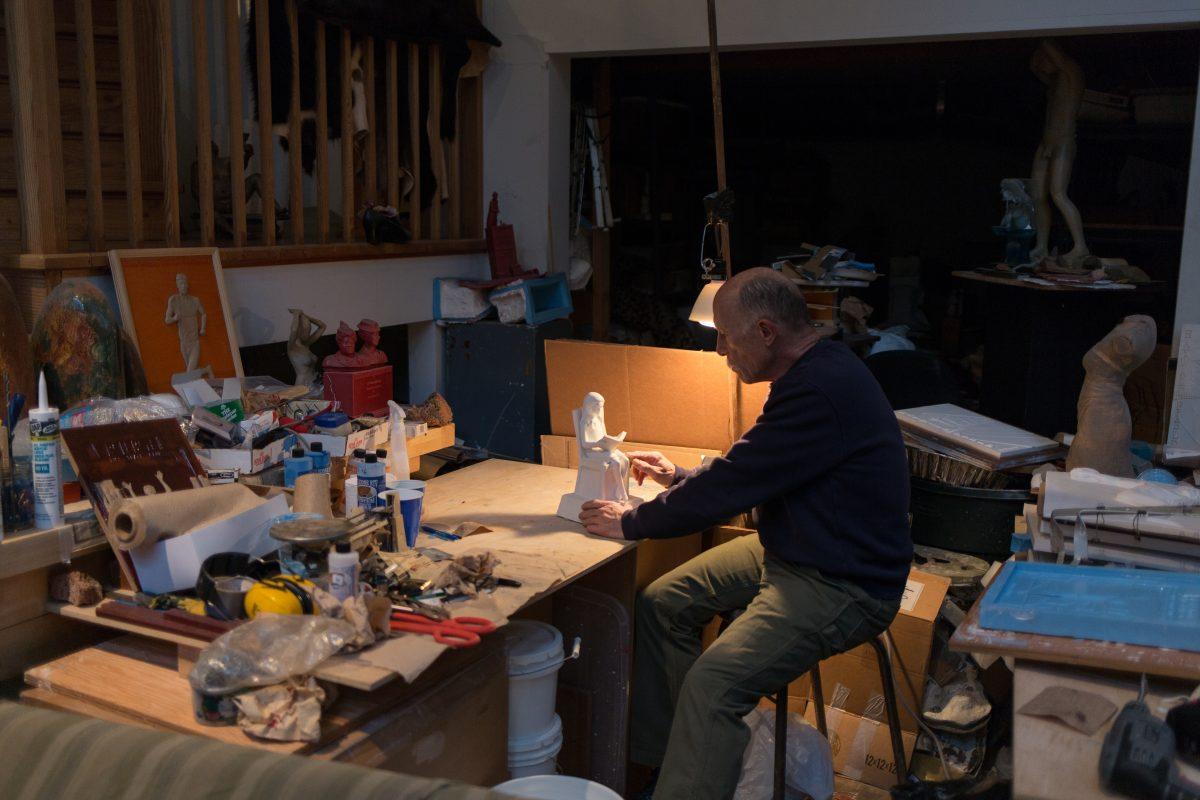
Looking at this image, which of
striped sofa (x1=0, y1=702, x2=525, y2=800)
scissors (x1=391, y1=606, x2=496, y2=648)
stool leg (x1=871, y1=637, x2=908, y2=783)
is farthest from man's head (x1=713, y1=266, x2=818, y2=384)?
striped sofa (x1=0, y1=702, x2=525, y2=800)

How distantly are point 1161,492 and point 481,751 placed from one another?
1.93 metres

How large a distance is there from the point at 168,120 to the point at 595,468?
6.58 ft

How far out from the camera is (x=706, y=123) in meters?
8.48

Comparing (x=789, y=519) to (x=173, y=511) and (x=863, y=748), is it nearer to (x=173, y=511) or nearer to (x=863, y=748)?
(x=863, y=748)

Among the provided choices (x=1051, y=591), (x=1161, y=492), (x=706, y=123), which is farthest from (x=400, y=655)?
(x=706, y=123)

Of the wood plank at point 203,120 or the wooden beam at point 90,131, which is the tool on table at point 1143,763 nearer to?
the wooden beam at point 90,131

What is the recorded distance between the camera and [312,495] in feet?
8.61

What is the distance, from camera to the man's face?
117 inches

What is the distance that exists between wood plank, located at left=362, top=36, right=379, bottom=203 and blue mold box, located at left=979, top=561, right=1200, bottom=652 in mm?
3396

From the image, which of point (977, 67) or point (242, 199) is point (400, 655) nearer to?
point (242, 199)

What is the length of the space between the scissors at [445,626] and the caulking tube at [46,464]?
779 millimetres

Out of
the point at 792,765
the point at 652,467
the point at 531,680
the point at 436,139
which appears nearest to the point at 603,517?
the point at 652,467

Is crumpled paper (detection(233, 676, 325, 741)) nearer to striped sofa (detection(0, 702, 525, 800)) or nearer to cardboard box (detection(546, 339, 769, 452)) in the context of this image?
striped sofa (detection(0, 702, 525, 800))

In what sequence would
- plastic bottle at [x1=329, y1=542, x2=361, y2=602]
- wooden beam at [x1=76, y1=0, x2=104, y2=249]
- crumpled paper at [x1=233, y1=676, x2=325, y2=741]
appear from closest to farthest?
crumpled paper at [x1=233, y1=676, x2=325, y2=741] → plastic bottle at [x1=329, y1=542, x2=361, y2=602] → wooden beam at [x1=76, y1=0, x2=104, y2=249]
